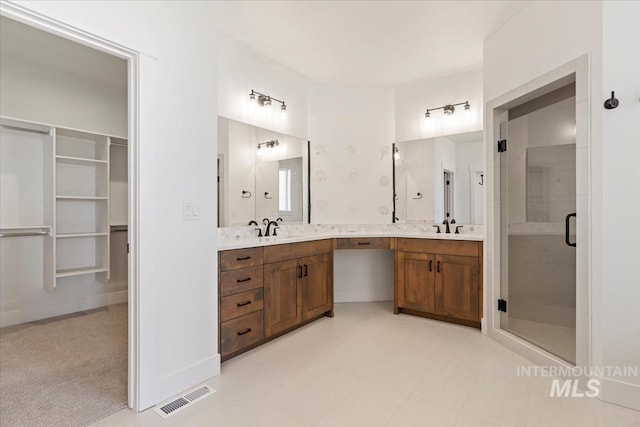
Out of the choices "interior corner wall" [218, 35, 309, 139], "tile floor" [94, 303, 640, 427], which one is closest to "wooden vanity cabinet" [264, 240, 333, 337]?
"tile floor" [94, 303, 640, 427]

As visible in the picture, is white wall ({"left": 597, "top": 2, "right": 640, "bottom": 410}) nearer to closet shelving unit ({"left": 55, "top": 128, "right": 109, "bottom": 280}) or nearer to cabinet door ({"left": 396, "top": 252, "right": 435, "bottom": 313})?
cabinet door ({"left": 396, "top": 252, "right": 435, "bottom": 313})

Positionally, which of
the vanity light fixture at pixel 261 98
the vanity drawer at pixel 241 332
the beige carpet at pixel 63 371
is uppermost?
the vanity light fixture at pixel 261 98

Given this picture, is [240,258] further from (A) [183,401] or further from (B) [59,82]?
(B) [59,82]

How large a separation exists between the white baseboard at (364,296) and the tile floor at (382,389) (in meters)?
1.18

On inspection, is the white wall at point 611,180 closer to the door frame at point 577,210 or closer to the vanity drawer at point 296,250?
the door frame at point 577,210

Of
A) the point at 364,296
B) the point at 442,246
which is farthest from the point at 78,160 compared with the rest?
the point at 442,246

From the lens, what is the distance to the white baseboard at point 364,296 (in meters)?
4.25

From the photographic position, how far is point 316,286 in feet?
11.1

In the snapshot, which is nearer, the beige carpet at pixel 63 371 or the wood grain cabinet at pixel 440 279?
the beige carpet at pixel 63 371

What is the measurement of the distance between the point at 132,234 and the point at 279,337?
5.41 feet

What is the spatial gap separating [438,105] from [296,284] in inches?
105

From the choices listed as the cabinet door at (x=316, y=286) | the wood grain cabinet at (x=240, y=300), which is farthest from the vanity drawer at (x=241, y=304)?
the cabinet door at (x=316, y=286)

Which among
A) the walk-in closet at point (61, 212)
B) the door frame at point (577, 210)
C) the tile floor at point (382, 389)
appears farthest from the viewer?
the walk-in closet at point (61, 212)

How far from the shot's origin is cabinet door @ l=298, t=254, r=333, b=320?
3.24 m
